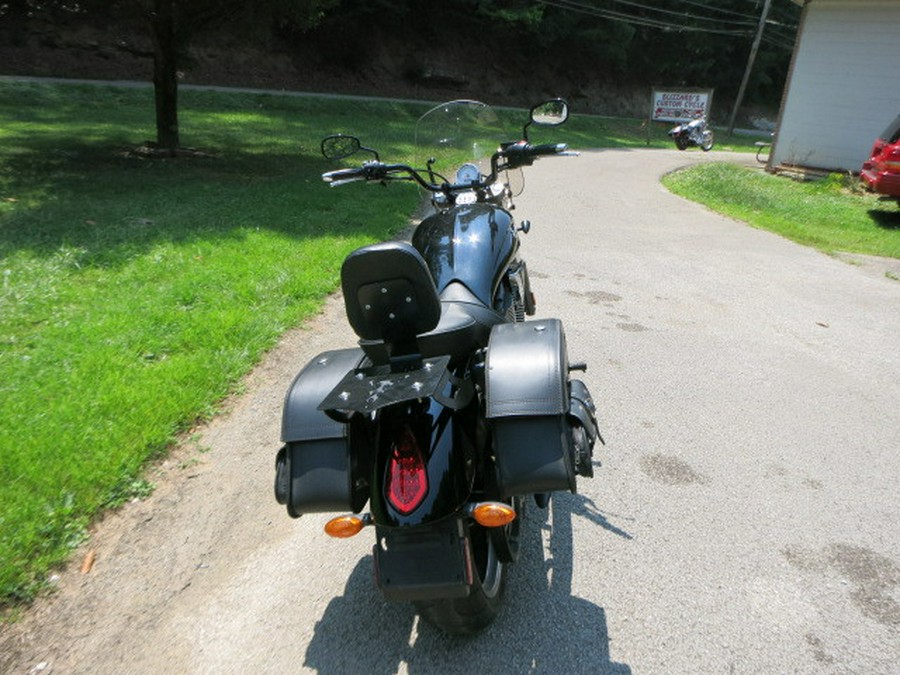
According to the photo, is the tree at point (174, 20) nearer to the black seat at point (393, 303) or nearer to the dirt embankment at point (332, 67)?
the dirt embankment at point (332, 67)

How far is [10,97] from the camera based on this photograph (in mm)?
17797

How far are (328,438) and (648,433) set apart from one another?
227 cm

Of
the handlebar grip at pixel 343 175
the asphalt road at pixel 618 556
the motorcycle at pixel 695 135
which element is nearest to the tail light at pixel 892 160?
the asphalt road at pixel 618 556

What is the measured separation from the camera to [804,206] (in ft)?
38.3

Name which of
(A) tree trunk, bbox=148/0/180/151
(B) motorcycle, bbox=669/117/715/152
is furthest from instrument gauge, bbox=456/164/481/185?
(B) motorcycle, bbox=669/117/715/152

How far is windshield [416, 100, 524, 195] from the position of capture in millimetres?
4574

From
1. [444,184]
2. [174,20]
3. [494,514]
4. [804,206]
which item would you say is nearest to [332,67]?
[174,20]

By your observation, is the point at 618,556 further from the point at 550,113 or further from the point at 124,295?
the point at 124,295

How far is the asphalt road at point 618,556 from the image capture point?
7.52ft

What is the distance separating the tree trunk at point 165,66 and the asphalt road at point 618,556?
919 centimetres

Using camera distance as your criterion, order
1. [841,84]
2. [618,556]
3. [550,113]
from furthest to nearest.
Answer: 1. [841,84]
2. [550,113]
3. [618,556]

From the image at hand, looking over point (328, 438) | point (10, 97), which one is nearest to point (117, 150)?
point (10, 97)

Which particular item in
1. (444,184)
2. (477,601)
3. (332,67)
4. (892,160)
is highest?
(332,67)

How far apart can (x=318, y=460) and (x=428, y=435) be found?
1.15 feet
